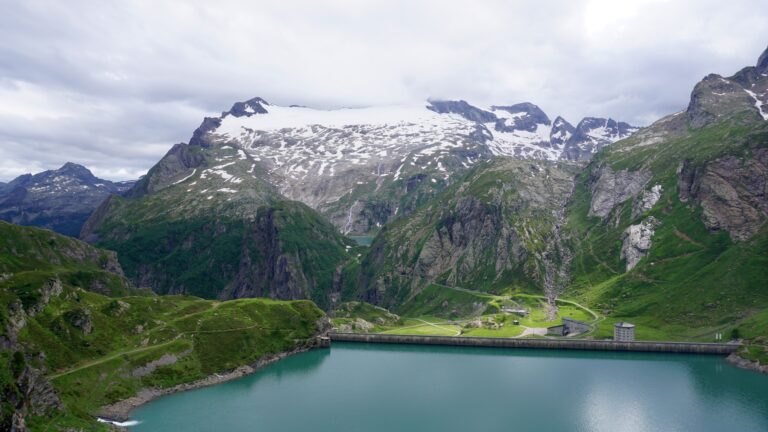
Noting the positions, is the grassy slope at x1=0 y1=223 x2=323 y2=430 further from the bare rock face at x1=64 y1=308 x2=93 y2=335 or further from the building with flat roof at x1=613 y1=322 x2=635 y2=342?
the building with flat roof at x1=613 y1=322 x2=635 y2=342

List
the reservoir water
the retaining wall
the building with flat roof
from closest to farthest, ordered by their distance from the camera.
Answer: the reservoir water → the retaining wall → the building with flat roof

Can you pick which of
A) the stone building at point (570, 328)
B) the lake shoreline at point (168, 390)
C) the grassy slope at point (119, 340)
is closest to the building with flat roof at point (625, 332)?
the stone building at point (570, 328)

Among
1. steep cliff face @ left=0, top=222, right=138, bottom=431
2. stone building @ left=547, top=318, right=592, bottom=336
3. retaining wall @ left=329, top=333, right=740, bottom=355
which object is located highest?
steep cliff face @ left=0, top=222, right=138, bottom=431

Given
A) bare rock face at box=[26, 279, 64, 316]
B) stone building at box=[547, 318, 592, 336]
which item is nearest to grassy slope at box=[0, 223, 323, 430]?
bare rock face at box=[26, 279, 64, 316]

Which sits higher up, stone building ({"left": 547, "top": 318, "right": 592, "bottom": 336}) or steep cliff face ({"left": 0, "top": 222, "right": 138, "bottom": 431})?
steep cliff face ({"left": 0, "top": 222, "right": 138, "bottom": 431})

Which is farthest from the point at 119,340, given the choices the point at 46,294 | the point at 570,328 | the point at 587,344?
the point at 570,328

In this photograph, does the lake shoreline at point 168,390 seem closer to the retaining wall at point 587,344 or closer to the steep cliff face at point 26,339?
the steep cliff face at point 26,339

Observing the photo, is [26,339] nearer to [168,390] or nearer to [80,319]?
[80,319]
